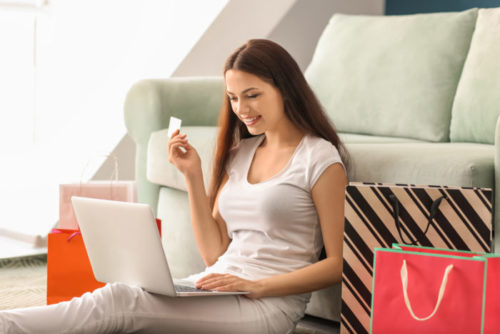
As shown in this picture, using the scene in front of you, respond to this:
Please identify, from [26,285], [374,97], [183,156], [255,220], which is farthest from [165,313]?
[374,97]

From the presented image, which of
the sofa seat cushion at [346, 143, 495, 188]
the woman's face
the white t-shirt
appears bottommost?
the white t-shirt

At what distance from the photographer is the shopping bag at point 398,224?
63.0 inches

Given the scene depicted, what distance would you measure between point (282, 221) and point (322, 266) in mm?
142

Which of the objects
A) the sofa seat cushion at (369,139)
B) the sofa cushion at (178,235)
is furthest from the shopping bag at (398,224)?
the sofa cushion at (178,235)

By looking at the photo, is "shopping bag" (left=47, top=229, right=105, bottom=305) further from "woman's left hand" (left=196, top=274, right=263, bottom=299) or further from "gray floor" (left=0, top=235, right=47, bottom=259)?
"gray floor" (left=0, top=235, right=47, bottom=259)

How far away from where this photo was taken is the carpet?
7.92 feet

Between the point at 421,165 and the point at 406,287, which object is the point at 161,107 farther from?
the point at 406,287

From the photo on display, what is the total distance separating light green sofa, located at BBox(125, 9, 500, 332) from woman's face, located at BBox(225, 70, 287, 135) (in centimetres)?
26

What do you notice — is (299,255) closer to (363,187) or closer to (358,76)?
(363,187)

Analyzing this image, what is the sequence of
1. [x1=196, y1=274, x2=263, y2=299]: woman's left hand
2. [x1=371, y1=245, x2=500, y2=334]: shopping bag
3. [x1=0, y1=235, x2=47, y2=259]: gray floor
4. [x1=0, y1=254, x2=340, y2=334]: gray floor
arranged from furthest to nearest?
[x1=0, y1=235, x2=47, y2=259]: gray floor, [x1=0, y1=254, x2=340, y2=334]: gray floor, [x1=196, y1=274, x2=263, y2=299]: woman's left hand, [x1=371, y1=245, x2=500, y2=334]: shopping bag

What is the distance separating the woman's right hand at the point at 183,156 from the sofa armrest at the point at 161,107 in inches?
29.3

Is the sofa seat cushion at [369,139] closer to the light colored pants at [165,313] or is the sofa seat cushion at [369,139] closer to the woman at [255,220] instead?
the woman at [255,220]

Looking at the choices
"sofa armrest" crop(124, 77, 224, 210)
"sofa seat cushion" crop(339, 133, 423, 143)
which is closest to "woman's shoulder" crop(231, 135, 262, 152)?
"sofa seat cushion" crop(339, 133, 423, 143)

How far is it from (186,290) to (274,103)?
19.1 inches
